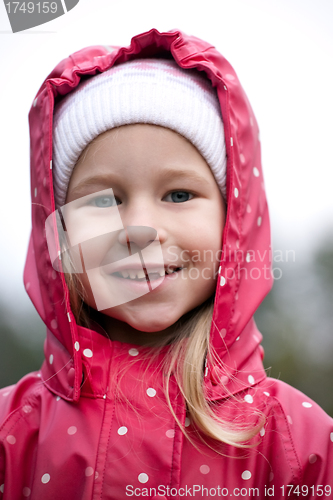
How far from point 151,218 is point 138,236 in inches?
2.0

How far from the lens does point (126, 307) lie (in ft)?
3.28

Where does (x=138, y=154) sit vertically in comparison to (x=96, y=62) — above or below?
below

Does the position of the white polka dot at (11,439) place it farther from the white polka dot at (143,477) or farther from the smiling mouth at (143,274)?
the smiling mouth at (143,274)

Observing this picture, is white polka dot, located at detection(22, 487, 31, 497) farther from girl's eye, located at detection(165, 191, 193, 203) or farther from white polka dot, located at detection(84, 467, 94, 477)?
girl's eye, located at detection(165, 191, 193, 203)

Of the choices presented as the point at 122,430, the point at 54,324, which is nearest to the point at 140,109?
the point at 54,324

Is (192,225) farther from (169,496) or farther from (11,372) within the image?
(11,372)

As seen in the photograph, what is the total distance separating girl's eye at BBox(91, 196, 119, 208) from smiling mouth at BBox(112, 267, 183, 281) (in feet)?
0.54

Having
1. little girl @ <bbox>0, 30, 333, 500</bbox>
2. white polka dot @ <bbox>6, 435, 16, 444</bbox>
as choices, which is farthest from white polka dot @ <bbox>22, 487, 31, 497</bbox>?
white polka dot @ <bbox>6, 435, 16, 444</bbox>

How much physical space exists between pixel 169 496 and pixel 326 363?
3456 mm

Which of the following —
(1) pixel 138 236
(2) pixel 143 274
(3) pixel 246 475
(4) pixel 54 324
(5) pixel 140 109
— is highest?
(5) pixel 140 109

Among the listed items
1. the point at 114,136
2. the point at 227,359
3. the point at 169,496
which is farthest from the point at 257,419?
the point at 114,136

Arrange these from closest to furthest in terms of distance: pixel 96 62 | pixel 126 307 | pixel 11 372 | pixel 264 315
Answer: pixel 126 307 → pixel 96 62 → pixel 11 372 → pixel 264 315

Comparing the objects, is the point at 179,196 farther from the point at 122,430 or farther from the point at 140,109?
the point at 122,430

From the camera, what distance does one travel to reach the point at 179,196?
1.01 m
